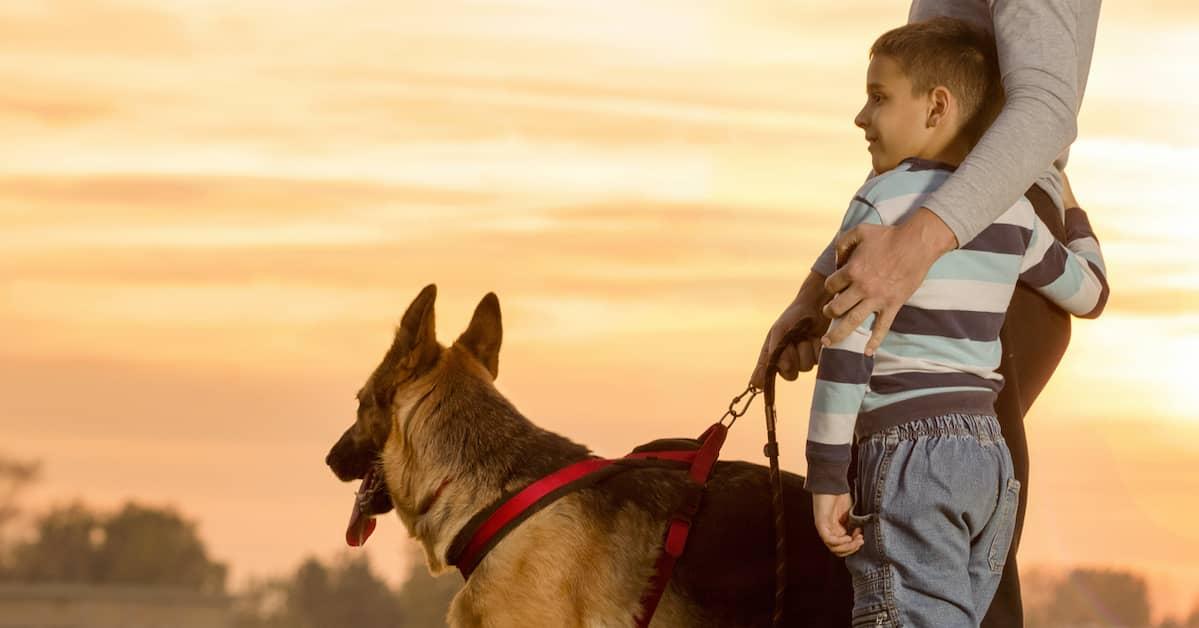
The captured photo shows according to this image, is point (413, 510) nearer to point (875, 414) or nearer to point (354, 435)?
point (354, 435)

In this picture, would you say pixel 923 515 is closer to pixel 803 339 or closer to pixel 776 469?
pixel 776 469

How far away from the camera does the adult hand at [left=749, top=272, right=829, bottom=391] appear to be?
443 cm

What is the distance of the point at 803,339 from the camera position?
446 centimetres

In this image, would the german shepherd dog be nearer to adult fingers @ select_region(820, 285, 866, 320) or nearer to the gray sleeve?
adult fingers @ select_region(820, 285, 866, 320)

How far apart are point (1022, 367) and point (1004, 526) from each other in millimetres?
668

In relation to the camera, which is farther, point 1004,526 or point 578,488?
point 578,488

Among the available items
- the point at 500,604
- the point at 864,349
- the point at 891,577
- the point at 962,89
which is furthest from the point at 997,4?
the point at 500,604

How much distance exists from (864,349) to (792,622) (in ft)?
3.59

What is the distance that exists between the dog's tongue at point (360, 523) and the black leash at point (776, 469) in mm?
1610

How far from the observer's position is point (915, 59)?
12.8 ft

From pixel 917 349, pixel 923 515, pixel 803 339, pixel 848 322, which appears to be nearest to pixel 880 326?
pixel 848 322

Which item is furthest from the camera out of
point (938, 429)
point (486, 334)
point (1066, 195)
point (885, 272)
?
point (486, 334)

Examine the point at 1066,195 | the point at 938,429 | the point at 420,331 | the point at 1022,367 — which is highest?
the point at 1066,195

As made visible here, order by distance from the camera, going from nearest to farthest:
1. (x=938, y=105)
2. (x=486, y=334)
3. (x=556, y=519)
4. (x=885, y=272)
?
(x=885, y=272) < (x=938, y=105) < (x=556, y=519) < (x=486, y=334)
